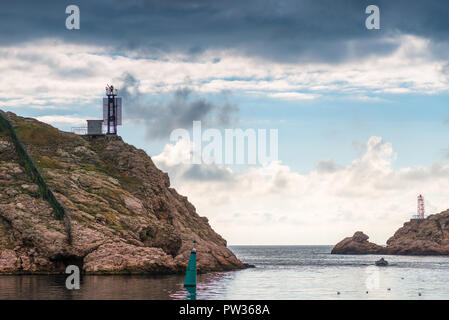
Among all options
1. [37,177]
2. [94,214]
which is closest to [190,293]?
[94,214]

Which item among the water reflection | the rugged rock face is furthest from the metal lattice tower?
the water reflection

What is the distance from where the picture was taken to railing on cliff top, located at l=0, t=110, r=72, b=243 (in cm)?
9069

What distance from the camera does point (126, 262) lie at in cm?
8388

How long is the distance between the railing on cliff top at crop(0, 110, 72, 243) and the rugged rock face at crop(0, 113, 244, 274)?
2.64 ft

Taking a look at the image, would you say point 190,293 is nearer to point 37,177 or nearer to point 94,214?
point 94,214

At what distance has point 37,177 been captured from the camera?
97312 millimetres

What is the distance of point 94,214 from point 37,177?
1183 cm

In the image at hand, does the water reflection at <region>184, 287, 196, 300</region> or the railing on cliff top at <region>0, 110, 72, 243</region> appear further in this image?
the railing on cliff top at <region>0, 110, 72, 243</region>

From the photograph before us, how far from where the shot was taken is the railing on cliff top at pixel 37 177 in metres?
90.7

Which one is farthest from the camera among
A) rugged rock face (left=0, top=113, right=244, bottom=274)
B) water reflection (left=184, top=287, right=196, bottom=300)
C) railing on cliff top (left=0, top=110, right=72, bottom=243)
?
railing on cliff top (left=0, top=110, right=72, bottom=243)

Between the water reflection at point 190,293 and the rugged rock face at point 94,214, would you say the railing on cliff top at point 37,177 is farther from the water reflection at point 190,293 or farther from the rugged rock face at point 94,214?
the water reflection at point 190,293

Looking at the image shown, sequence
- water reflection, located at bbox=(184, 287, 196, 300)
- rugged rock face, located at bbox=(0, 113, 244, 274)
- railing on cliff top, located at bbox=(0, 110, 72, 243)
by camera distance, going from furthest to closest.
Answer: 1. railing on cliff top, located at bbox=(0, 110, 72, 243)
2. rugged rock face, located at bbox=(0, 113, 244, 274)
3. water reflection, located at bbox=(184, 287, 196, 300)

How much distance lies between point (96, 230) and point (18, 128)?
42566mm

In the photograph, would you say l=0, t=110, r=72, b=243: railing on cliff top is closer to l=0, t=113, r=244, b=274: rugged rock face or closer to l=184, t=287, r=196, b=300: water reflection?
l=0, t=113, r=244, b=274: rugged rock face
